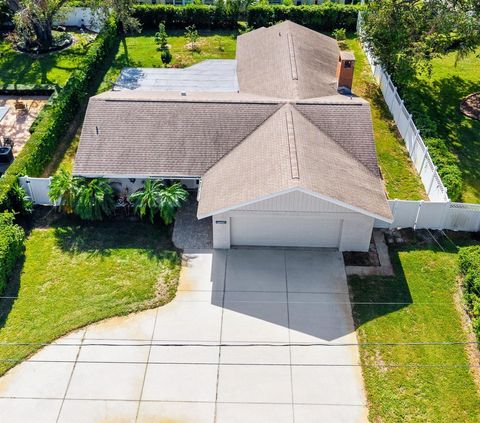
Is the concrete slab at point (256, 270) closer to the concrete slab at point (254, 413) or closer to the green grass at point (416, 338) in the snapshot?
the green grass at point (416, 338)

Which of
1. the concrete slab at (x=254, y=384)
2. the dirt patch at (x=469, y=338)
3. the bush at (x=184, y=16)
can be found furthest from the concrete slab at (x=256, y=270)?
the bush at (x=184, y=16)

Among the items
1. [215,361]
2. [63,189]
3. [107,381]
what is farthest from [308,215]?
[63,189]

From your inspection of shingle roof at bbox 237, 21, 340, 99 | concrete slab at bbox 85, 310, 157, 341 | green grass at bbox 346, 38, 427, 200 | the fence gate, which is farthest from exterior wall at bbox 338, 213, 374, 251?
the fence gate

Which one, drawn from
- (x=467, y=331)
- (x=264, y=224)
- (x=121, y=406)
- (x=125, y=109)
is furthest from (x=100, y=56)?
(x=467, y=331)

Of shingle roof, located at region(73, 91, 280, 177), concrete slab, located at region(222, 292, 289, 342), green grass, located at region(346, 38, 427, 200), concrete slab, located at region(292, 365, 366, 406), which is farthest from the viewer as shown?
green grass, located at region(346, 38, 427, 200)

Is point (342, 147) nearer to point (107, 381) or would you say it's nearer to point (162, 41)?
point (107, 381)

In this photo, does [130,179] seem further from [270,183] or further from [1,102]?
[1,102]

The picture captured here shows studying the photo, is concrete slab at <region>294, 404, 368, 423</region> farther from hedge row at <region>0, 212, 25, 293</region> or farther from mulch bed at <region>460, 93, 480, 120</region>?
mulch bed at <region>460, 93, 480, 120</region>
